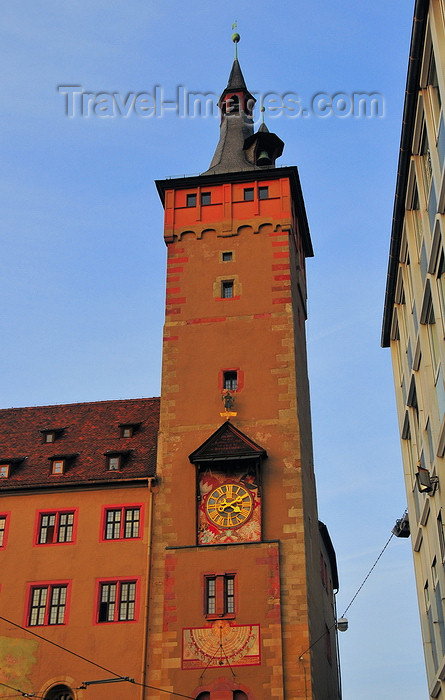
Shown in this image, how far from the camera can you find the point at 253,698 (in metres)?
31.5

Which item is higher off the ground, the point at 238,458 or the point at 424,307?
the point at 424,307

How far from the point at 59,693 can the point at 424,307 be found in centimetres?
1858

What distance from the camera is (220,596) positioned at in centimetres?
3328

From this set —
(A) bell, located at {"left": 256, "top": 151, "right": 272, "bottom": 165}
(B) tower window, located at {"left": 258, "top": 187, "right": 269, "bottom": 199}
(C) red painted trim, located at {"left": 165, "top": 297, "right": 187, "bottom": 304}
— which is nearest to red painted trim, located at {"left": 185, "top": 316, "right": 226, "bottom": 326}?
(C) red painted trim, located at {"left": 165, "top": 297, "right": 187, "bottom": 304}

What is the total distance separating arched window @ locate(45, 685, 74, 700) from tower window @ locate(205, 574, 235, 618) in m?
5.44

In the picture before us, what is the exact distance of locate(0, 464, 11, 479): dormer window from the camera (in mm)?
37969

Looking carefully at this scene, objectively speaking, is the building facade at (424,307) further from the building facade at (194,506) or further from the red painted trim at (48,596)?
the red painted trim at (48,596)

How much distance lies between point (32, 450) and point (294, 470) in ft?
37.6

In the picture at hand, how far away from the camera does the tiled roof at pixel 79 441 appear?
3716 centimetres

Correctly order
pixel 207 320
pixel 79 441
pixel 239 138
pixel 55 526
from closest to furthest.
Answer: pixel 55 526 < pixel 207 320 < pixel 79 441 < pixel 239 138

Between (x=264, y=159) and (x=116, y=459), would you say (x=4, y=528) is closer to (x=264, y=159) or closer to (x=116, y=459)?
(x=116, y=459)

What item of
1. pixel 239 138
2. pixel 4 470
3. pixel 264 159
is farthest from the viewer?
pixel 239 138

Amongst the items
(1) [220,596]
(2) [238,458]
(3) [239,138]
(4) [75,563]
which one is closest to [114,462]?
(4) [75,563]

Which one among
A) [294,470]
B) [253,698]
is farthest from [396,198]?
[253,698]
